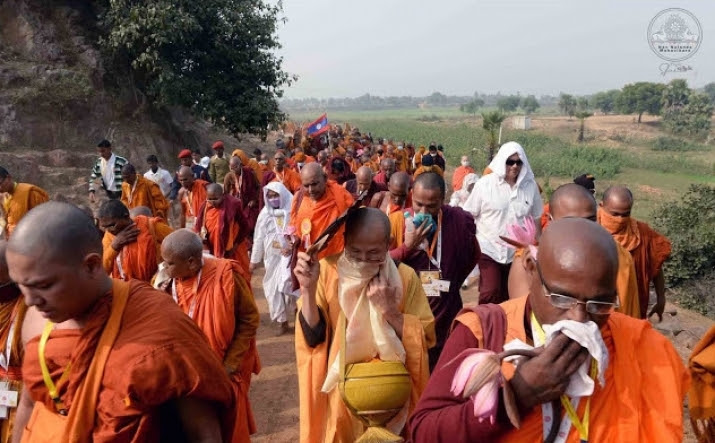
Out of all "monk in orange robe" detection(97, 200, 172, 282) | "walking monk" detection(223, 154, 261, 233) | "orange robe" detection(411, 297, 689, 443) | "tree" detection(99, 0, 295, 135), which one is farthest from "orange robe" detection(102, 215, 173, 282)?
"tree" detection(99, 0, 295, 135)

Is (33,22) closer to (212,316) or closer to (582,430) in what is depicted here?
(212,316)

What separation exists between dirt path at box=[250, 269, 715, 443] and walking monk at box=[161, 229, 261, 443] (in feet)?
5.23

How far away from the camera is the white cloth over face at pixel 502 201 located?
5.59 metres

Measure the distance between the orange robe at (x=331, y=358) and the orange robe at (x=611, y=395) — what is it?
103 centimetres

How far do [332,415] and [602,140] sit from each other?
55674 millimetres

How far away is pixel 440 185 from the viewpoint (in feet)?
13.8

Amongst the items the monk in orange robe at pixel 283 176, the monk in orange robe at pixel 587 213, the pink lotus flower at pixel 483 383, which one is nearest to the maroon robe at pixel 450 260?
the monk in orange robe at pixel 587 213

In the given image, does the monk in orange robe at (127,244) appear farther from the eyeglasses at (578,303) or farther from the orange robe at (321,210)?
the eyeglasses at (578,303)

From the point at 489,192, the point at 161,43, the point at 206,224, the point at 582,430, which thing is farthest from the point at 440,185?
the point at 161,43

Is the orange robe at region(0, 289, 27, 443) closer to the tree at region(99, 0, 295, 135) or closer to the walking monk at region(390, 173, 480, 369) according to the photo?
the walking monk at region(390, 173, 480, 369)

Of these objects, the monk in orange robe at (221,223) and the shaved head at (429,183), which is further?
the monk in orange robe at (221,223)

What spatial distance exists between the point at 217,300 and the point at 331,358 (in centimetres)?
114

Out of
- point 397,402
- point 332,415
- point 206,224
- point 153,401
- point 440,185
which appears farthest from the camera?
point 206,224

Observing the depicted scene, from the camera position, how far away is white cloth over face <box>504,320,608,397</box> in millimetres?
1533
